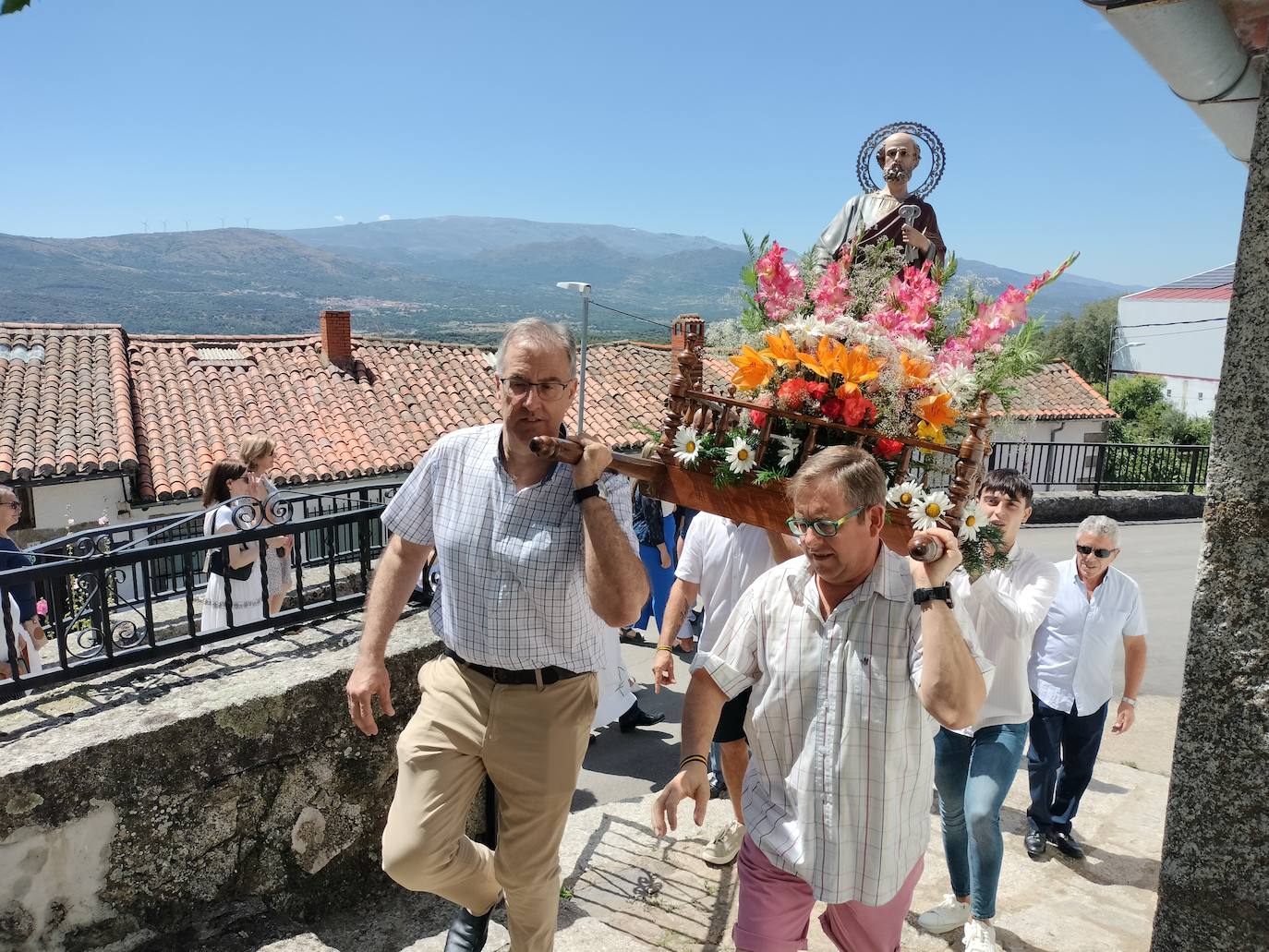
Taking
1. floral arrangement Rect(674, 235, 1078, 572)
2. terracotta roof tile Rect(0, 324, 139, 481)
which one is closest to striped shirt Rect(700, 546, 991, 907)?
floral arrangement Rect(674, 235, 1078, 572)

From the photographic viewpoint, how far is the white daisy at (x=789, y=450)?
2.60 metres

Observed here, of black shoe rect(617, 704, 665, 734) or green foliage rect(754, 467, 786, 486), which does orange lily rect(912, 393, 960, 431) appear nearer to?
green foliage rect(754, 467, 786, 486)

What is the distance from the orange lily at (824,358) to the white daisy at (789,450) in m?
0.22

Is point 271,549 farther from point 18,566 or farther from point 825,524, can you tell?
point 825,524

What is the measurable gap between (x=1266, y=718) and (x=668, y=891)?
2.39m

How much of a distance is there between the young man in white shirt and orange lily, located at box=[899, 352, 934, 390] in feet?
2.50

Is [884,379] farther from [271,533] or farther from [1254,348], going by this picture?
[271,533]

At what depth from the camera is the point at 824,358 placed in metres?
2.52

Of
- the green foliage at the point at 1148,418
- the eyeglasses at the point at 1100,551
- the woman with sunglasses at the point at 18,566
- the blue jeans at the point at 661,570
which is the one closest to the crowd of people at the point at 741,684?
the eyeglasses at the point at 1100,551

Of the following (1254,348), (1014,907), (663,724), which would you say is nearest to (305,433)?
(663,724)

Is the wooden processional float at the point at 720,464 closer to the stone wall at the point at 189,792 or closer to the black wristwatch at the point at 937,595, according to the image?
the black wristwatch at the point at 937,595

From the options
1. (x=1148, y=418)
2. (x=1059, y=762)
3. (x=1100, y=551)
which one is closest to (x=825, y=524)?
(x=1100, y=551)

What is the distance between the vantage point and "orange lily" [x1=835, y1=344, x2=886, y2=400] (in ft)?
8.25

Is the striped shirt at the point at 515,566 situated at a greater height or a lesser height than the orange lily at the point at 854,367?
lesser
